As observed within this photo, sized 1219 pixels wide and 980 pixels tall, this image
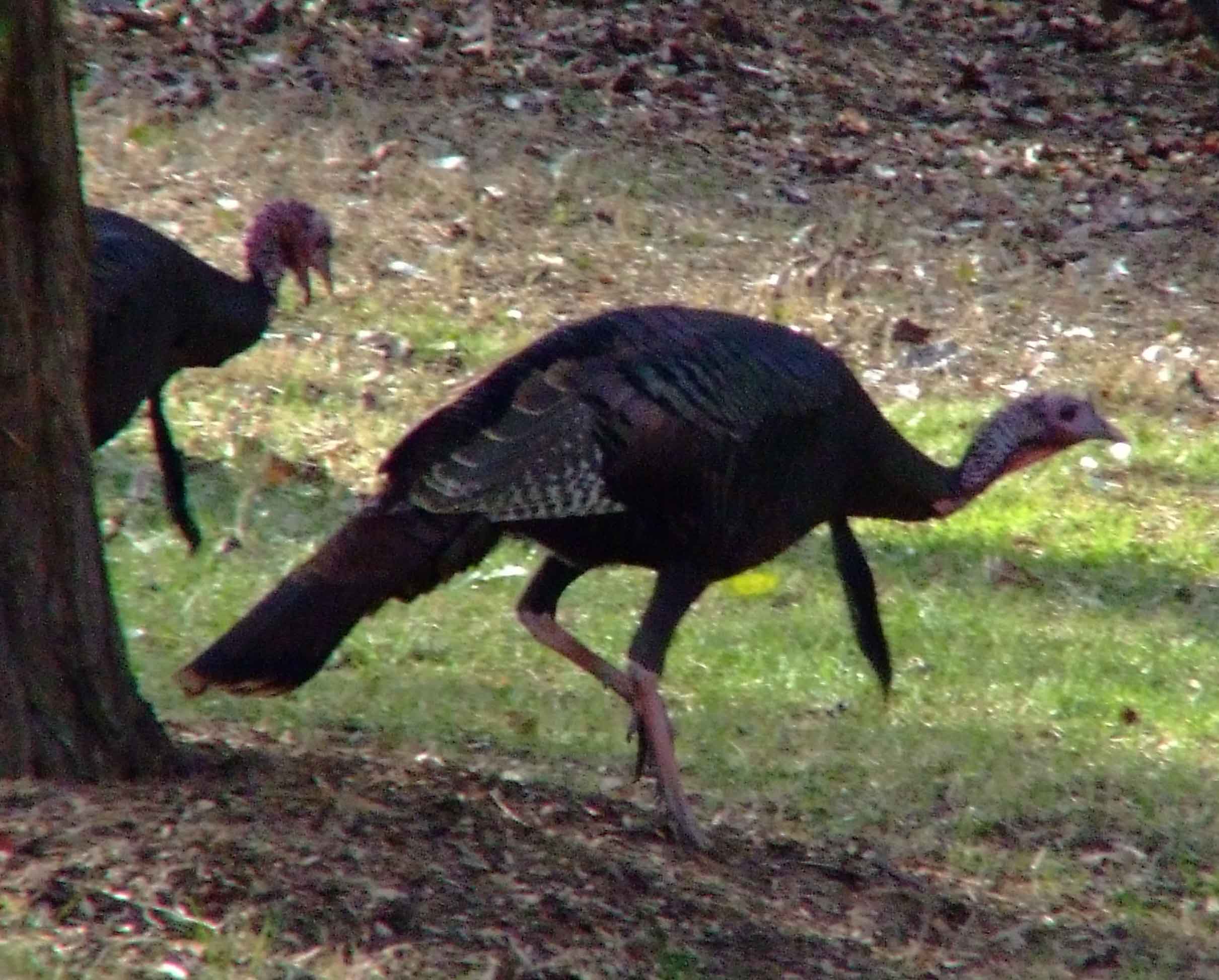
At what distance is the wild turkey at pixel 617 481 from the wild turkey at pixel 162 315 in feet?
5.26

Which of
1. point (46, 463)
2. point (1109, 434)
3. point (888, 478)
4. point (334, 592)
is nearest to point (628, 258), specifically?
point (1109, 434)

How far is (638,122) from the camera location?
37.9ft

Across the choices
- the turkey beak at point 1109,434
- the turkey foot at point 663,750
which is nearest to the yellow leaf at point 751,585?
the turkey beak at point 1109,434

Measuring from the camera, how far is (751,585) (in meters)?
7.03

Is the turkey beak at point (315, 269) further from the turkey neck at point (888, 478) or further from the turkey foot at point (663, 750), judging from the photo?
the turkey foot at point (663, 750)

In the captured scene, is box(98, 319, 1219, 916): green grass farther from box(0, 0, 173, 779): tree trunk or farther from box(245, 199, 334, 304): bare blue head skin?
box(0, 0, 173, 779): tree trunk

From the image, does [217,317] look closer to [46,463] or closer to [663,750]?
[663,750]

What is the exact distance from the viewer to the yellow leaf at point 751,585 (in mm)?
7023

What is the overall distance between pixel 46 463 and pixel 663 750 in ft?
5.26

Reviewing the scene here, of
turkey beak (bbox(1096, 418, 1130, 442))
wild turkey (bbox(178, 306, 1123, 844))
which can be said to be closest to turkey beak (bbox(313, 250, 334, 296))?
wild turkey (bbox(178, 306, 1123, 844))

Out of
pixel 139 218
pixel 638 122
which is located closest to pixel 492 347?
pixel 139 218

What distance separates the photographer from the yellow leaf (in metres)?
7.02

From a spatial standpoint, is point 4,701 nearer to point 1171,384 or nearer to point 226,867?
point 226,867

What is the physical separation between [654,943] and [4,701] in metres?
1.34
